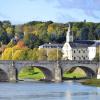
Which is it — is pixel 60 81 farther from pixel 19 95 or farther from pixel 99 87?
pixel 19 95

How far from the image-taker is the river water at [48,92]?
316 feet

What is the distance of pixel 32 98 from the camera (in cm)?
9475

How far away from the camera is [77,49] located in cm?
19550

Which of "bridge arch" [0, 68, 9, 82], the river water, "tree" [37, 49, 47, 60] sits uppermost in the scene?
"tree" [37, 49, 47, 60]

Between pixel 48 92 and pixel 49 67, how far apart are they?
35112mm

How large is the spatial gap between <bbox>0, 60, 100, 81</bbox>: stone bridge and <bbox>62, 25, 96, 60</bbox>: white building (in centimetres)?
4560

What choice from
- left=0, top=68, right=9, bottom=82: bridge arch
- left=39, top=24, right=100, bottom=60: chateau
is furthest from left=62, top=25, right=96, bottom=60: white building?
left=0, top=68, right=9, bottom=82: bridge arch

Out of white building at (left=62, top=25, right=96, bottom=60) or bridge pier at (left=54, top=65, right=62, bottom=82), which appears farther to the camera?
white building at (left=62, top=25, right=96, bottom=60)

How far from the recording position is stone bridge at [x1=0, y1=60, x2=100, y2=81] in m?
136

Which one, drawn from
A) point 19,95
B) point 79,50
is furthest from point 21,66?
point 79,50

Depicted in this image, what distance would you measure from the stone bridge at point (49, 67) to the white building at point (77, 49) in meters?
45.6

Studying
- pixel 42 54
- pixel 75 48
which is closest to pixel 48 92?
pixel 42 54

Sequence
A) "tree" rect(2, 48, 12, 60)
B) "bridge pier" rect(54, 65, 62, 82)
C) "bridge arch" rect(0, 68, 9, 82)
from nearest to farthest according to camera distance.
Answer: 1. "bridge arch" rect(0, 68, 9, 82)
2. "bridge pier" rect(54, 65, 62, 82)
3. "tree" rect(2, 48, 12, 60)

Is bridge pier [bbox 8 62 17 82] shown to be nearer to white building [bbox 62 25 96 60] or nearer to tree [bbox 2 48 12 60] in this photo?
tree [bbox 2 48 12 60]
